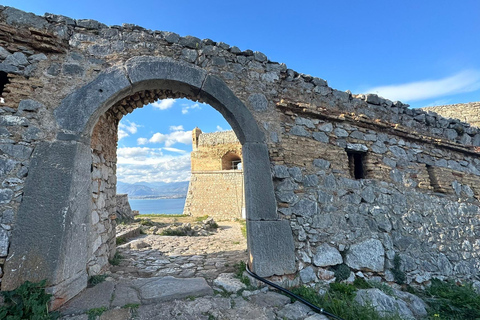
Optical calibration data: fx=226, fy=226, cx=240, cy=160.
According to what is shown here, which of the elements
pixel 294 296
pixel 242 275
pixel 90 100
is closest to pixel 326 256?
pixel 294 296

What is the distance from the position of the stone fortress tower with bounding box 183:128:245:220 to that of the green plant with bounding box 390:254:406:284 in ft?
33.2

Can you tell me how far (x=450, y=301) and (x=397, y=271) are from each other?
0.72 metres

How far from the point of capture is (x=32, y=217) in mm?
2453

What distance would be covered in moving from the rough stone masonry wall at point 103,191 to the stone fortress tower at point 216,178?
32.0 feet

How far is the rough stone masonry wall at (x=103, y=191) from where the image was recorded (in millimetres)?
3336

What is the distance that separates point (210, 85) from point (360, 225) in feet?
10.6

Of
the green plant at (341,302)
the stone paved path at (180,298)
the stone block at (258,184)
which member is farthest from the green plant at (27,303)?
the green plant at (341,302)

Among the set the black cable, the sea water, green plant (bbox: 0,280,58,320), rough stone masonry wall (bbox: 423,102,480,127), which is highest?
rough stone masonry wall (bbox: 423,102,480,127)

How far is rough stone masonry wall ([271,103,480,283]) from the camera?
3393 mm

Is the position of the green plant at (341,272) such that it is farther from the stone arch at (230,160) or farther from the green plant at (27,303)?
the stone arch at (230,160)

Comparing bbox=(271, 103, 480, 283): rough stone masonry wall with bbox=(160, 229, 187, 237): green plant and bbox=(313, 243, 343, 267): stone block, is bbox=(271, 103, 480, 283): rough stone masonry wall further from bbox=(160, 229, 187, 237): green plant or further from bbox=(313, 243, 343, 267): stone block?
bbox=(160, 229, 187, 237): green plant

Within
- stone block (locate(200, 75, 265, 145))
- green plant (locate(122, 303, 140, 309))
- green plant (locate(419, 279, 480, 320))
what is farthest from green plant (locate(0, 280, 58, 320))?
green plant (locate(419, 279, 480, 320))

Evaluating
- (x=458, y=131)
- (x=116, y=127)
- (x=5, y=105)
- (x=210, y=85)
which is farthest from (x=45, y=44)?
(x=458, y=131)

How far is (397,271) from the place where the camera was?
3.60 metres
